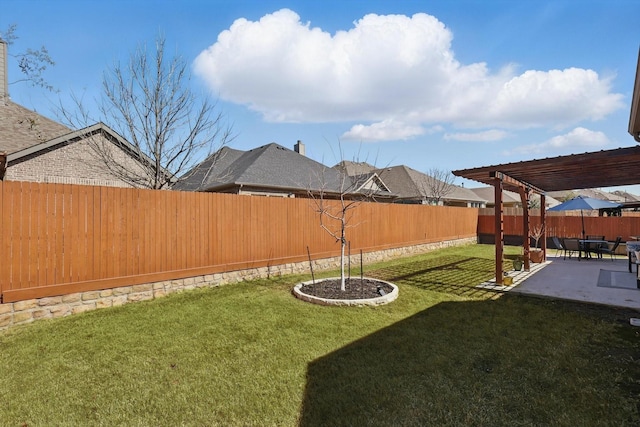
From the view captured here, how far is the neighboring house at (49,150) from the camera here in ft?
38.2

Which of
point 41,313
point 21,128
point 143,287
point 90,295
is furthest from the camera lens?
point 21,128

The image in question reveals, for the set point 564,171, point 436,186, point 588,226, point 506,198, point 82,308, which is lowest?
point 82,308

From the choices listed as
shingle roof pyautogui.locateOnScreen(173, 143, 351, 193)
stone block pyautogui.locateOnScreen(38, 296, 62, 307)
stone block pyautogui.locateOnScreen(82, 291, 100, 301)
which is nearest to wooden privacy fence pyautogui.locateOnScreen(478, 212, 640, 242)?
shingle roof pyautogui.locateOnScreen(173, 143, 351, 193)

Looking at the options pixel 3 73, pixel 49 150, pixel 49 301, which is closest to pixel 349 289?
pixel 49 301

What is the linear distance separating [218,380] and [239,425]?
2.64 ft

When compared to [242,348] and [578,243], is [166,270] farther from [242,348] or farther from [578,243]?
[578,243]

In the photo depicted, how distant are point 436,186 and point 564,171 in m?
21.2

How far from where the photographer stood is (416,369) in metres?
3.53

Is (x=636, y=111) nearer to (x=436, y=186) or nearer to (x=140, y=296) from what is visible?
(x=140, y=296)

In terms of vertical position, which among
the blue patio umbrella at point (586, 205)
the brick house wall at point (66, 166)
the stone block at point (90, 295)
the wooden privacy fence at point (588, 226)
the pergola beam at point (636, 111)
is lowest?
the stone block at point (90, 295)

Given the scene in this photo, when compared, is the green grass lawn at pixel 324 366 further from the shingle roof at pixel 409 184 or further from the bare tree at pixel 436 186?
the bare tree at pixel 436 186

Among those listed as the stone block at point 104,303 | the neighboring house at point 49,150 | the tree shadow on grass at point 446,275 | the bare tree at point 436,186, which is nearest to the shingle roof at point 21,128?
the neighboring house at point 49,150

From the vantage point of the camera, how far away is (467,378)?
11.0ft

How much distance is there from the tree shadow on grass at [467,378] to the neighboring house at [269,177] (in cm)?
899
